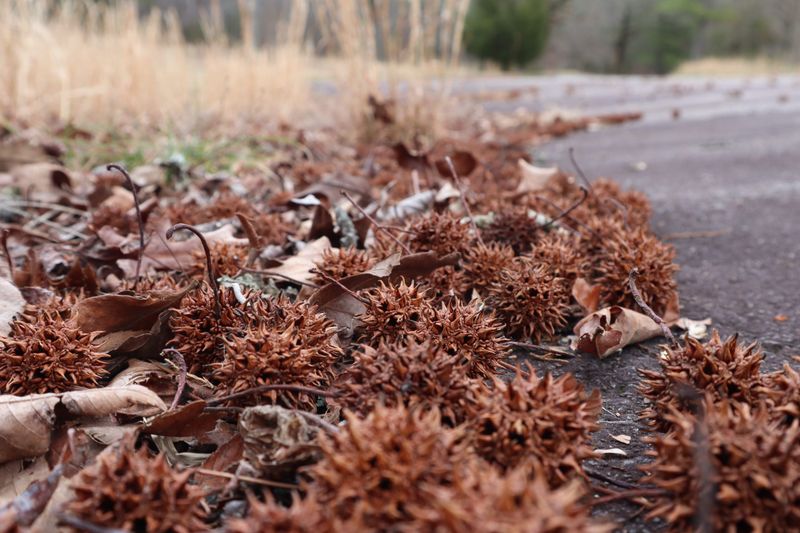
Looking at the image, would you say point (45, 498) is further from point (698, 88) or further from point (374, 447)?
point (698, 88)

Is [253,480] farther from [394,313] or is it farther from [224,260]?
[224,260]

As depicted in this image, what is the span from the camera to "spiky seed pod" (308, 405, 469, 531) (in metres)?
0.81

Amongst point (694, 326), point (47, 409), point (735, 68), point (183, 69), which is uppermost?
point (735, 68)

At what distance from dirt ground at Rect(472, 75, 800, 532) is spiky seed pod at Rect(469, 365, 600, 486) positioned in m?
0.16

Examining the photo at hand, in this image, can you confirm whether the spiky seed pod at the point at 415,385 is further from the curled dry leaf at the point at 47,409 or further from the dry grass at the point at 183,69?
the dry grass at the point at 183,69

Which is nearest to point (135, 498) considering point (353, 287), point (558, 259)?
point (353, 287)

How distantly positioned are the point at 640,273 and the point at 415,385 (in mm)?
989

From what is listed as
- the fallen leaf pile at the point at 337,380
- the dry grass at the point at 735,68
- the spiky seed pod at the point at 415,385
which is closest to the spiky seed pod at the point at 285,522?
the fallen leaf pile at the point at 337,380

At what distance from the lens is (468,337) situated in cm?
132

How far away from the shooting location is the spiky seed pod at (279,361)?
1178 mm

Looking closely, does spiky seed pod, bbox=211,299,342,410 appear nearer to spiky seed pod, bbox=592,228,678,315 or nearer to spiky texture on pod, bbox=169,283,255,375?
spiky texture on pod, bbox=169,283,255,375

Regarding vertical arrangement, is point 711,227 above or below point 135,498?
below

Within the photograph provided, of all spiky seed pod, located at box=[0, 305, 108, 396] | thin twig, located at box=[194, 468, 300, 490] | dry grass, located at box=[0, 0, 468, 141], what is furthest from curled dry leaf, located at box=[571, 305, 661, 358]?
dry grass, located at box=[0, 0, 468, 141]

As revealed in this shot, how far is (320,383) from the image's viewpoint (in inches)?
50.6
